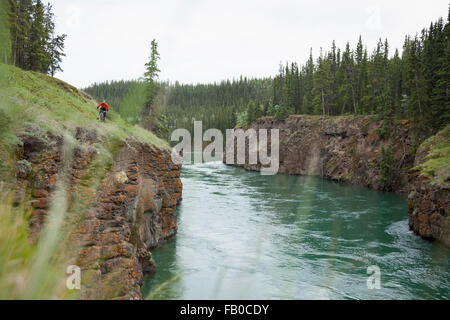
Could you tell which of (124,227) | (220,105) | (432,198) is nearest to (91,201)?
(124,227)

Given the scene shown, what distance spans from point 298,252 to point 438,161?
14700 millimetres

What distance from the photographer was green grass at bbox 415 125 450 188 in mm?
22469

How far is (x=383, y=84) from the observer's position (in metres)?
67.4

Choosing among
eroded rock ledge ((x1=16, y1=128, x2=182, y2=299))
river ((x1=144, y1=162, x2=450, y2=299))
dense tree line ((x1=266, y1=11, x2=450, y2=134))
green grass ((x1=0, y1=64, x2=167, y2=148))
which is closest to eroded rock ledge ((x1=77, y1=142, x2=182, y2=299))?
eroded rock ledge ((x1=16, y1=128, x2=182, y2=299))

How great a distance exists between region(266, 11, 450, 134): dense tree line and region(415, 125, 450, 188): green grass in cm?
622

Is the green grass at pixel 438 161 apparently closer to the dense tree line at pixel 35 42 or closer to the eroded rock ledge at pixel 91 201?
the eroded rock ledge at pixel 91 201

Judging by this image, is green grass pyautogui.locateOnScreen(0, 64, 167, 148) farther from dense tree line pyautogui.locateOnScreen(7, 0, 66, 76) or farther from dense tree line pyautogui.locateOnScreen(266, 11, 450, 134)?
dense tree line pyautogui.locateOnScreen(266, 11, 450, 134)

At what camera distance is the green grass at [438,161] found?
22.5 metres

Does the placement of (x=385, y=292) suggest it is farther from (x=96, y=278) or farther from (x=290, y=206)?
(x=290, y=206)

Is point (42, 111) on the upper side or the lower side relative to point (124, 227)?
upper

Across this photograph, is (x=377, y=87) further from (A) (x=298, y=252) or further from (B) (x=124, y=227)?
(B) (x=124, y=227)

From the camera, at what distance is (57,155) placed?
9.52 metres

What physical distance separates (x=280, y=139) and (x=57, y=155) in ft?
232
